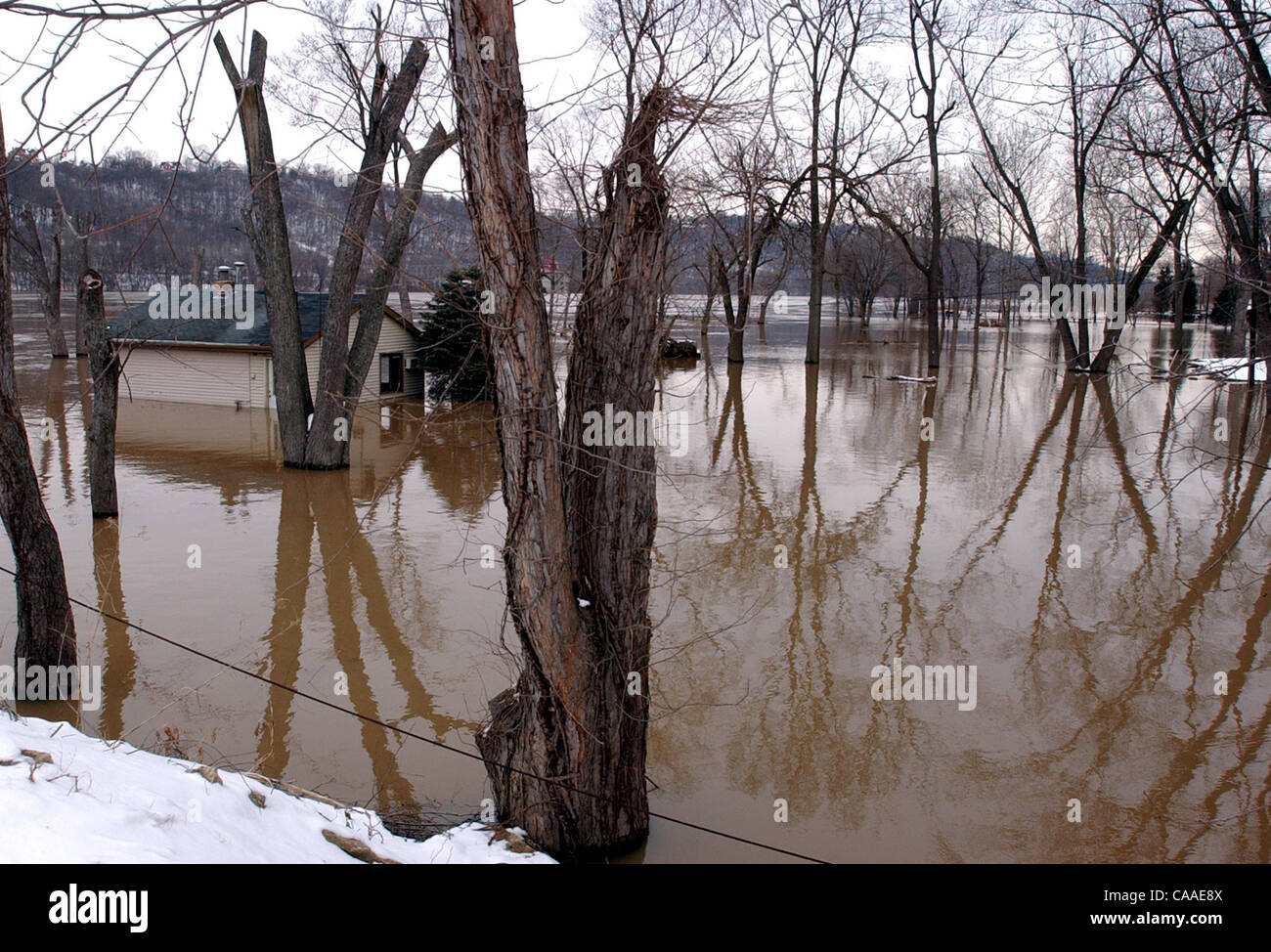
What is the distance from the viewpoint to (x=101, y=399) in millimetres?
11703

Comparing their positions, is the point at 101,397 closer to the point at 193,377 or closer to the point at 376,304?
the point at 376,304

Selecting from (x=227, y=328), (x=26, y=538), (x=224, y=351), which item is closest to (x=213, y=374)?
(x=224, y=351)

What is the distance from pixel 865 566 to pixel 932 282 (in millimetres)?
22321

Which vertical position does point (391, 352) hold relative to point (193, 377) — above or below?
above

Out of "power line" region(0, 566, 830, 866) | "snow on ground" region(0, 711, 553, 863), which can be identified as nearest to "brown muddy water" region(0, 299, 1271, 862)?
"power line" region(0, 566, 830, 866)

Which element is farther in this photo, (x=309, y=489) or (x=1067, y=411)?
(x=1067, y=411)

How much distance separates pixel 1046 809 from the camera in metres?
6.11

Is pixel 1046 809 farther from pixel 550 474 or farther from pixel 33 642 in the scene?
pixel 33 642

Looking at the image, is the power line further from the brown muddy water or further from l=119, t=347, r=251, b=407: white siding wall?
l=119, t=347, r=251, b=407: white siding wall

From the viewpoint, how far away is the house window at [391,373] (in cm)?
2356

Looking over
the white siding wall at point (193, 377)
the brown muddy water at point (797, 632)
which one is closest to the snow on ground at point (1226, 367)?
the brown muddy water at point (797, 632)

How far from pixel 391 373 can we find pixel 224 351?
146 inches
